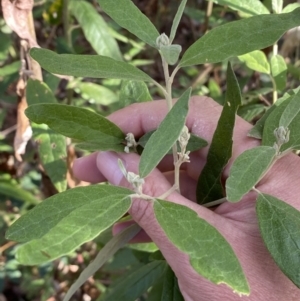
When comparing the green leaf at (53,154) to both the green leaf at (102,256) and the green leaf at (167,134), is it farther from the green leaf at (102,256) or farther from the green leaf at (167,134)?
the green leaf at (167,134)

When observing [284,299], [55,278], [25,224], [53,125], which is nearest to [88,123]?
[53,125]

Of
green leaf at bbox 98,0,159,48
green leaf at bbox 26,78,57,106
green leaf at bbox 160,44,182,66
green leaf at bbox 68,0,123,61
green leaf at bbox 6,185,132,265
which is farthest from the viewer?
green leaf at bbox 68,0,123,61

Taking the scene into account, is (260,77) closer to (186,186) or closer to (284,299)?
(186,186)

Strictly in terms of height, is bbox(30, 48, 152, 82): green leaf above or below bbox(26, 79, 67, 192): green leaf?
above

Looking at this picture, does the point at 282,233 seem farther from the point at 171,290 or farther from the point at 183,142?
the point at 171,290

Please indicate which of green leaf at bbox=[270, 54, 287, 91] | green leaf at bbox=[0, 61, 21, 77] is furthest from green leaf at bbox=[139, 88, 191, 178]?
green leaf at bbox=[0, 61, 21, 77]

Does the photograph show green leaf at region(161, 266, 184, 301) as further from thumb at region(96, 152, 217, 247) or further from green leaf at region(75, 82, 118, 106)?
green leaf at region(75, 82, 118, 106)
